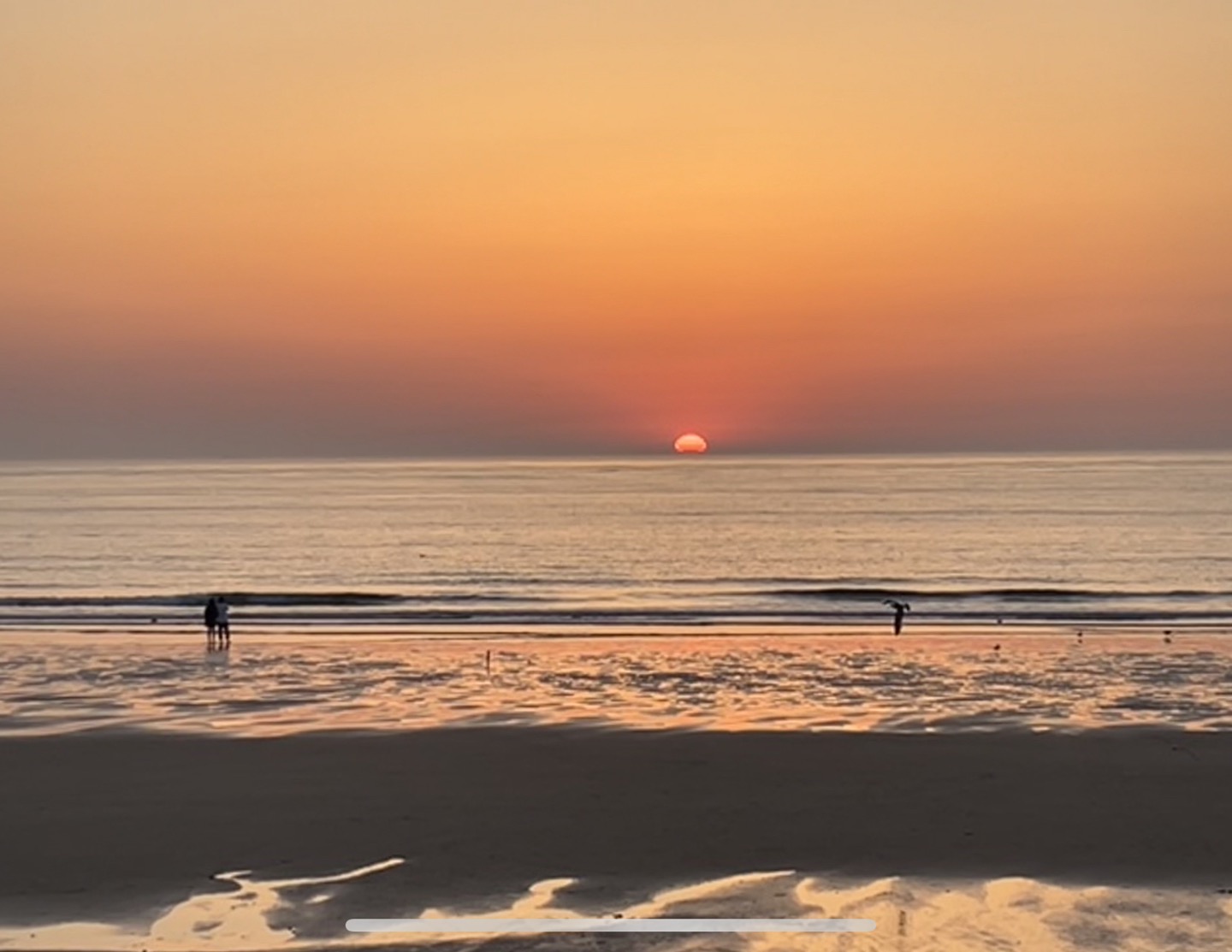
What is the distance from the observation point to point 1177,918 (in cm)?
1378

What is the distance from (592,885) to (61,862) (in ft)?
21.4

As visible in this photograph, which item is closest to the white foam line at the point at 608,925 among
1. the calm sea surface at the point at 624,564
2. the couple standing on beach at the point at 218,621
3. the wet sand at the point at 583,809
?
the wet sand at the point at 583,809

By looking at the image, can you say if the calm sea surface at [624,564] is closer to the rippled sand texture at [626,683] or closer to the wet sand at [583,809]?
the rippled sand texture at [626,683]

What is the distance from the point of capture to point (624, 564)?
274 ft

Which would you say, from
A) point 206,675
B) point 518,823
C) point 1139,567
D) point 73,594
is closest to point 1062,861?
point 518,823

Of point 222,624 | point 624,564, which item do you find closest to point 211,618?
point 222,624

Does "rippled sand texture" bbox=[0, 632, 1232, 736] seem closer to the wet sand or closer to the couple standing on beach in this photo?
the couple standing on beach

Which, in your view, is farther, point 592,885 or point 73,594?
point 73,594

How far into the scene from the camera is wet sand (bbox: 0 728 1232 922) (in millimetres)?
15617

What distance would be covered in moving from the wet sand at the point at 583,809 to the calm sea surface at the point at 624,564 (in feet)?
76.5

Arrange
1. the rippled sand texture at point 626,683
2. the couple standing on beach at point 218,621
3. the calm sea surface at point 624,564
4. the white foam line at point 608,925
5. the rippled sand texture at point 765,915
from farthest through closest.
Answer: the calm sea surface at point 624,564 → the couple standing on beach at point 218,621 → the rippled sand texture at point 626,683 → the white foam line at point 608,925 → the rippled sand texture at point 765,915

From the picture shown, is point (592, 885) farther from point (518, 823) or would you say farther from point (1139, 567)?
point (1139, 567)

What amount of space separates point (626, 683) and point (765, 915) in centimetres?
1694

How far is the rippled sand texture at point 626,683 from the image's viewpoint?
84.5ft
